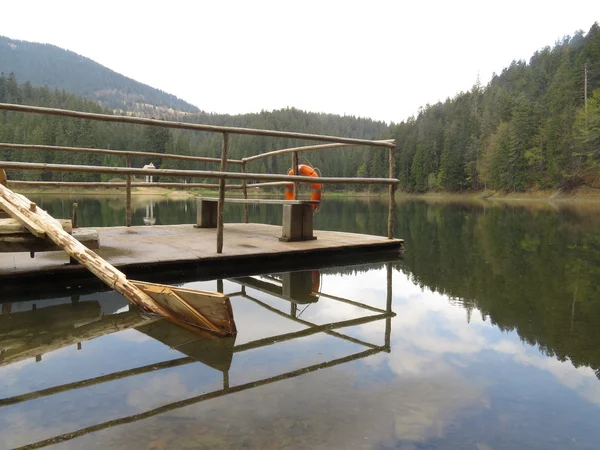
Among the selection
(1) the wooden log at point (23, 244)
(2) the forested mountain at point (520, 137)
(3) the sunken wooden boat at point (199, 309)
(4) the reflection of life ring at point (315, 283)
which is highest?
(2) the forested mountain at point (520, 137)

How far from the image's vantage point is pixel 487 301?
3979mm

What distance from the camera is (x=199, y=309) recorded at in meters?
2.84

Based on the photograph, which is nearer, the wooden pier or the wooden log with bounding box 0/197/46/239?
the wooden log with bounding box 0/197/46/239

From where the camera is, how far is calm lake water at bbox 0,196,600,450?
5.79ft

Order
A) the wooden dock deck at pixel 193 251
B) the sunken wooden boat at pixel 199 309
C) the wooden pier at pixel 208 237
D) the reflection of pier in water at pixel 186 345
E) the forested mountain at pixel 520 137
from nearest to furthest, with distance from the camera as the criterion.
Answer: the reflection of pier in water at pixel 186 345
the sunken wooden boat at pixel 199 309
the wooden dock deck at pixel 193 251
the wooden pier at pixel 208 237
the forested mountain at pixel 520 137

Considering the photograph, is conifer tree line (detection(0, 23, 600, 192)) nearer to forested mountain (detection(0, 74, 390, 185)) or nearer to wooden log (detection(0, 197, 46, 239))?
forested mountain (detection(0, 74, 390, 185))

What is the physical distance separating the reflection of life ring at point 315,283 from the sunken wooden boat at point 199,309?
1.53 metres

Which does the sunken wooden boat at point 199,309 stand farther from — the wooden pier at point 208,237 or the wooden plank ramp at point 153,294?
the wooden pier at point 208,237

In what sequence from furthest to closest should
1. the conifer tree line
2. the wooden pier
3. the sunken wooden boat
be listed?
the conifer tree line, the wooden pier, the sunken wooden boat

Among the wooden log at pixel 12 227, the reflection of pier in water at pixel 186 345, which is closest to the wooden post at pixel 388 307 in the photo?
the reflection of pier in water at pixel 186 345

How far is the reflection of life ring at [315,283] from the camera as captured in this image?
431 cm

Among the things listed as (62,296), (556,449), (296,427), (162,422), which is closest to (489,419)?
(556,449)

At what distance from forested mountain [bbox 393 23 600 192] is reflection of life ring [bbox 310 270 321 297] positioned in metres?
40.9

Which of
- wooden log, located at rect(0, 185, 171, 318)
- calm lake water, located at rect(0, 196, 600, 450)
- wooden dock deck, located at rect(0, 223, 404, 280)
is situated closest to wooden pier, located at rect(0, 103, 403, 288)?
wooden dock deck, located at rect(0, 223, 404, 280)
